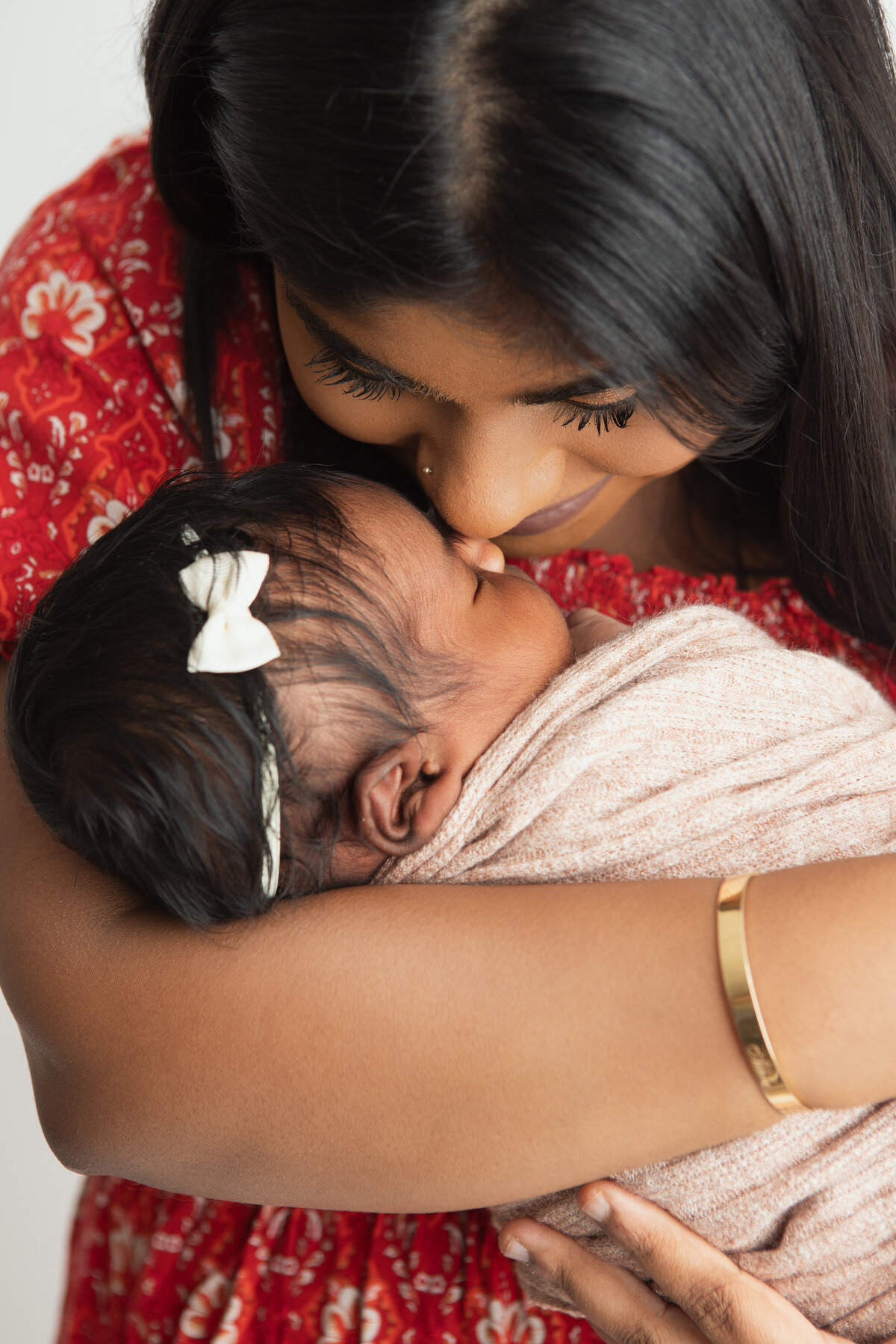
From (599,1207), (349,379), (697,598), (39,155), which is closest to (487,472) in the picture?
(349,379)

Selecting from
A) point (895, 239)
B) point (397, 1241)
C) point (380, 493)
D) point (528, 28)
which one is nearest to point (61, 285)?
point (380, 493)

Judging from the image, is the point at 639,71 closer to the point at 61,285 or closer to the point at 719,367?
the point at 719,367

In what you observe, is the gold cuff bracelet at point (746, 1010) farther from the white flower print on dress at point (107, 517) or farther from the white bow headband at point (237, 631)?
the white flower print on dress at point (107, 517)

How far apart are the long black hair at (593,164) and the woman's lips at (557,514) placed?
210mm

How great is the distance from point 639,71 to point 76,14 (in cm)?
141

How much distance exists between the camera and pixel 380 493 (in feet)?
2.68

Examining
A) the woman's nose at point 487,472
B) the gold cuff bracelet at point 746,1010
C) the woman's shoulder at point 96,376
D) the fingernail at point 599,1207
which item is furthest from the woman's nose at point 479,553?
the fingernail at point 599,1207

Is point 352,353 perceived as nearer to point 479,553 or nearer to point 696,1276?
point 479,553

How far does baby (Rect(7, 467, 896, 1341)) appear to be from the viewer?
69 cm

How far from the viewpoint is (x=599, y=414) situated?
2.39 ft

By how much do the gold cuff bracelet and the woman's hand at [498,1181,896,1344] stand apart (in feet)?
0.52

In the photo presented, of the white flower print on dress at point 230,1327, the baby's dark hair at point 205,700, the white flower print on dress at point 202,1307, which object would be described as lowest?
the white flower print on dress at point 202,1307

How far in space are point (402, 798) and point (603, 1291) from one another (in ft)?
1.22

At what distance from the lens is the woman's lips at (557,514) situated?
987mm
